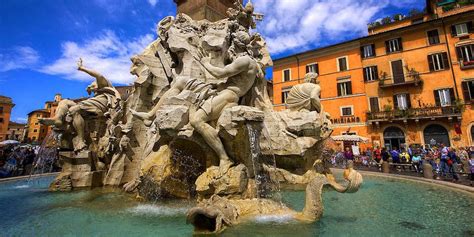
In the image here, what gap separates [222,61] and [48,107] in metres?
66.5

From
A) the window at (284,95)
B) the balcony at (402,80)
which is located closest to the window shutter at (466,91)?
the balcony at (402,80)

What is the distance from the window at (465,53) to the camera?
2375 centimetres

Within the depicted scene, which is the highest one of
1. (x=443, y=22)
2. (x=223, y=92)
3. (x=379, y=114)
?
(x=443, y=22)

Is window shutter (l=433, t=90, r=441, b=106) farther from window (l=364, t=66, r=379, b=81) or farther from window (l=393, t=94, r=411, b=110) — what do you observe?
window (l=364, t=66, r=379, b=81)

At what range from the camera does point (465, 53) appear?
24125mm

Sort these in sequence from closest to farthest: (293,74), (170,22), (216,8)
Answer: (170,22) < (216,8) < (293,74)

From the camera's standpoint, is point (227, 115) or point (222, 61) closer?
point (227, 115)

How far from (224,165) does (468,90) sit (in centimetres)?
2782

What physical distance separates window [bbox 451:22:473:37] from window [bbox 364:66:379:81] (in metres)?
7.14

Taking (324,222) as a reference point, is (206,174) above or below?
above

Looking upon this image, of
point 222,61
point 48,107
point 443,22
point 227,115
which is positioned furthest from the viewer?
point 48,107

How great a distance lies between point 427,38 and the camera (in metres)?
25.9

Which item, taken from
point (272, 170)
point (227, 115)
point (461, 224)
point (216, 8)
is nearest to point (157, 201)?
point (227, 115)

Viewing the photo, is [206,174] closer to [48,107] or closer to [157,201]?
[157,201]
